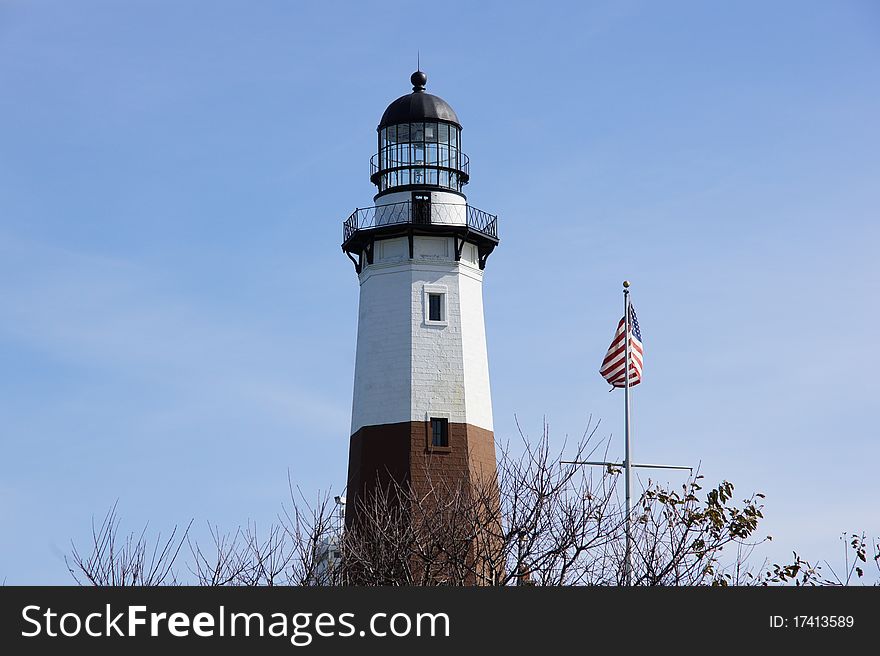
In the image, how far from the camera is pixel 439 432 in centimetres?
4662

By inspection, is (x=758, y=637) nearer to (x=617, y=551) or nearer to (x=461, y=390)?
(x=617, y=551)

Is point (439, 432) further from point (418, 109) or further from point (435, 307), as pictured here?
point (418, 109)

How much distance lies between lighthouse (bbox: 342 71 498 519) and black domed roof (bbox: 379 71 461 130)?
3 cm

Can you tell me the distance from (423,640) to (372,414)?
28.3 metres

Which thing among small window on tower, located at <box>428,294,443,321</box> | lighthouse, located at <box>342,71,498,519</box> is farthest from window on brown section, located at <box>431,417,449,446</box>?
small window on tower, located at <box>428,294,443,321</box>

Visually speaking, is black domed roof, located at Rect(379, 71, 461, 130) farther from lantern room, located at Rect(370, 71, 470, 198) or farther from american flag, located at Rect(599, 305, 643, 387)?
american flag, located at Rect(599, 305, 643, 387)

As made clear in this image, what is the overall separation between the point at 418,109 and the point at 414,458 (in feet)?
36.8

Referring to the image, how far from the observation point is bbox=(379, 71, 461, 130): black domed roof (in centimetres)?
4975

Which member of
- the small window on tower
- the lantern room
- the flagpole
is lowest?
the flagpole

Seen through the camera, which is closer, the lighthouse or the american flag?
the american flag

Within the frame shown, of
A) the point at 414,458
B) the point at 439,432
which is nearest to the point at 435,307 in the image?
the point at 439,432

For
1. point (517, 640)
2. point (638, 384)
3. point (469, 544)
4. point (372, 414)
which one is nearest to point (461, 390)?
point (372, 414)

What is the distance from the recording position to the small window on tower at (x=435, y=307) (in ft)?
157

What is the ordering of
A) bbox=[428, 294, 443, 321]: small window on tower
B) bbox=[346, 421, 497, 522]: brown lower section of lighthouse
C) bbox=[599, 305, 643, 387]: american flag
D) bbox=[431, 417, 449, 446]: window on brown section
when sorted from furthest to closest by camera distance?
bbox=[428, 294, 443, 321]: small window on tower → bbox=[431, 417, 449, 446]: window on brown section → bbox=[346, 421, 497, 522]: brown lower section of lighthouse → bbox=[599, 305, 643, 387]: american flag
